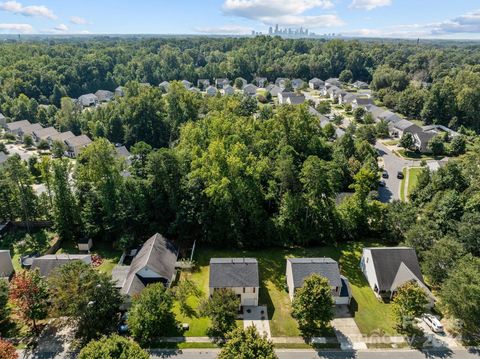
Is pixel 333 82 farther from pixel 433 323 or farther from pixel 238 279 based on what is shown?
pixel 238 279

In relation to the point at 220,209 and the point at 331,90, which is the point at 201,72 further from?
the point at 220,209

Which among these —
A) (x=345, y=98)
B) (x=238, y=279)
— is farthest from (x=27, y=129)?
(x=345, y=98)

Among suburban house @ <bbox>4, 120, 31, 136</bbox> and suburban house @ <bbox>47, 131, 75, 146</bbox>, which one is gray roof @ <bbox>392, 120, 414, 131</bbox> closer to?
suburban house @ <bbox>47, 131, 75, 146</bbox>

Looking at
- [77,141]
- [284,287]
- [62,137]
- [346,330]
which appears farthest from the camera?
[62,137]

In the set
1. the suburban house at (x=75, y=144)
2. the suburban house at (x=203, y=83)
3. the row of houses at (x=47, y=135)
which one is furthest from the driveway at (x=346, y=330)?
the suburban house at (x=203, y=83)

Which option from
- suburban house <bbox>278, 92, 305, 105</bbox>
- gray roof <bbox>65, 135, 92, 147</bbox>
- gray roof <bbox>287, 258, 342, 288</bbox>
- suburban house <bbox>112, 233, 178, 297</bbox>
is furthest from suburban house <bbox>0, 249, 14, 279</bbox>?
suburban house <bbox>278, 92, 305, 105</bbox>

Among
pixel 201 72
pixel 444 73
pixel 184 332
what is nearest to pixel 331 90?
pixel 444 73
